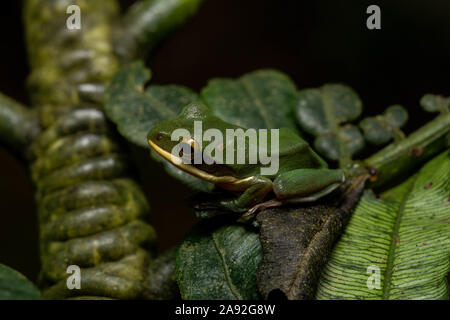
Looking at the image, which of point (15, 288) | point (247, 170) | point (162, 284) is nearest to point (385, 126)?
point (247, 170)

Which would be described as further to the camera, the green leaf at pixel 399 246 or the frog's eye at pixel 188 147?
the frog's eye at pixel 188 147

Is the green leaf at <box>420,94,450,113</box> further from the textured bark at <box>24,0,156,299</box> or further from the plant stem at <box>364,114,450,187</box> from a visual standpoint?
the textured bark at <box>24,0,156,299</box>

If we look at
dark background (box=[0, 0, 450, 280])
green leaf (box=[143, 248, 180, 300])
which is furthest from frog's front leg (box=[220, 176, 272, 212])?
dark background (box=[0, 0, 450, 280])

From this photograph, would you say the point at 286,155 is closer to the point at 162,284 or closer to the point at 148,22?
the point at 162,284

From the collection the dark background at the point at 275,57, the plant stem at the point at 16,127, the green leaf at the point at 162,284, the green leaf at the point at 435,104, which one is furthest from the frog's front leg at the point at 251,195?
the dark background at the point at 275,57

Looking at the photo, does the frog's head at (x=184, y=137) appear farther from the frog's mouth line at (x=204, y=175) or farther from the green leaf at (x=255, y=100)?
the green leaf at (x=255, y=100)

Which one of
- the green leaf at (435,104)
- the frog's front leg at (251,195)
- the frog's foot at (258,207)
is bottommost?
the frog's foot at (258,207)

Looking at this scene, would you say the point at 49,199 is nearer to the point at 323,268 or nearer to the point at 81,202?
the point at 81,202
